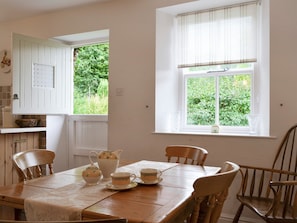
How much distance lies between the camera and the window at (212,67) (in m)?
2.83

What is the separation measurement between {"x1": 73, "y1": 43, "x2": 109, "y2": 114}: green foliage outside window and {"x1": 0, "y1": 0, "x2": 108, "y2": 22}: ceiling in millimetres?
621

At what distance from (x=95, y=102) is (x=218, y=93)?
160 cm

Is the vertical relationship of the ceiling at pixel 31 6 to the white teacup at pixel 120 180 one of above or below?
above

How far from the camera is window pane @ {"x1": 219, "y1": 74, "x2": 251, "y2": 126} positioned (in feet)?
9.64

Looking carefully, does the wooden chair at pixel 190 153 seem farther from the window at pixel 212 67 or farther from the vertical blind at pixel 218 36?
the vertical blind at pixel 218 36

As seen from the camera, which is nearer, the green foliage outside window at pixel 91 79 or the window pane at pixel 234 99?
the window pane at pixel 234 99

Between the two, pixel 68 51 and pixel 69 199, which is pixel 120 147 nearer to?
pixel 68 51

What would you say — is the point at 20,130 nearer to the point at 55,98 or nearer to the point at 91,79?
the point at 55,98

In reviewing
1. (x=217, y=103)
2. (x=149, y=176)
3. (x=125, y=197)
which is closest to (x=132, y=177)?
(x=149, y=176)

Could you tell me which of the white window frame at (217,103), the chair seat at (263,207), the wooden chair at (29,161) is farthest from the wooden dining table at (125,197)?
the white window frame at (217,103)

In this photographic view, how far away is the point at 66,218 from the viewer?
1.13m

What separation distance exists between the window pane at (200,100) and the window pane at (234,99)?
0.10 m

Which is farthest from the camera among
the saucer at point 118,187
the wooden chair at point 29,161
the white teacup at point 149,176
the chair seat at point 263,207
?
the chair seat at point 263,207

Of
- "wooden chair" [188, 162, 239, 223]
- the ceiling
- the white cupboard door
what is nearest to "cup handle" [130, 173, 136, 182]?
"wooden chair" [188, 162, 239, 223]
